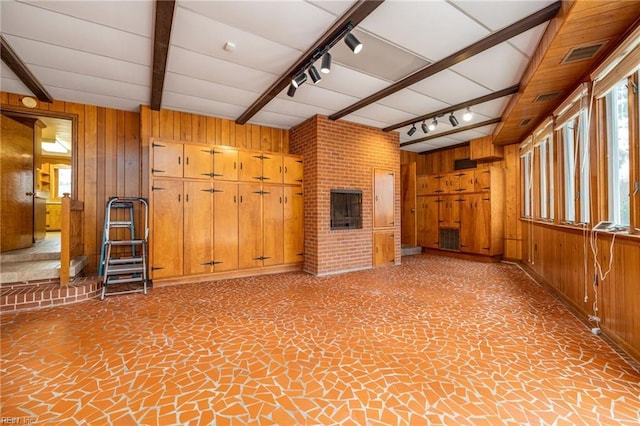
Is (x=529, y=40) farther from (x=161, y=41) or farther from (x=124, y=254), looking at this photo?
(x=124, y=254)

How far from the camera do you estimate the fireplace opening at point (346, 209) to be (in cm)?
498

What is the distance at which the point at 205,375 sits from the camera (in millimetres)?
1808

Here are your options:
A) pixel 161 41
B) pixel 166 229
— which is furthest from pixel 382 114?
pixel 166 229

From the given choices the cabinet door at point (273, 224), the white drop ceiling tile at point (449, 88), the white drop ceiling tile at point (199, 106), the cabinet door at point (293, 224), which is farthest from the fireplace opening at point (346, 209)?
the white drop ceiling tile at point (199, 106)

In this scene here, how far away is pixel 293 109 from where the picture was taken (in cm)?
445

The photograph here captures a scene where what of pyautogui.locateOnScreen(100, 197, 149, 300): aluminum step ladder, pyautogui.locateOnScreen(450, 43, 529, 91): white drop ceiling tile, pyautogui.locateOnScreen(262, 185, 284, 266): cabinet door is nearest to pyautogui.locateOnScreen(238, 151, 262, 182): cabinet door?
pyautogui.locateOnScreen(262, 185, 284, 266): cabinet door

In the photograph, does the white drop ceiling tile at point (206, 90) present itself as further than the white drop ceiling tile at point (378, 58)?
Yes

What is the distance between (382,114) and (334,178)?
1.36 m

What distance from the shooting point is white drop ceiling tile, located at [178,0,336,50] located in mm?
2186

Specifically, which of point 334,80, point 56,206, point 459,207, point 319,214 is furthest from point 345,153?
point 56,206

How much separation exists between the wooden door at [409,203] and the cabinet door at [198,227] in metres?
4.72

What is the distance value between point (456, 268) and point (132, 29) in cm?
580

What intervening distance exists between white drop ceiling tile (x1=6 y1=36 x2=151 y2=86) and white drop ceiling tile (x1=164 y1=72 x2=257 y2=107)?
0.27 metres

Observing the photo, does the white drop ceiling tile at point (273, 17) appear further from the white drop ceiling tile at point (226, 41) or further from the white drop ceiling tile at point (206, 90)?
the white drop ceiling tile at point (206, 90)
